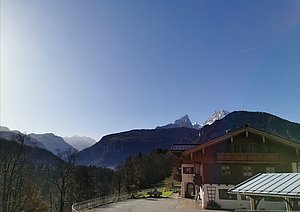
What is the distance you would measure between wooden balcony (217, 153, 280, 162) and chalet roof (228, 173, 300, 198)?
14.3 meters

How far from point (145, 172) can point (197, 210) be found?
60.4m

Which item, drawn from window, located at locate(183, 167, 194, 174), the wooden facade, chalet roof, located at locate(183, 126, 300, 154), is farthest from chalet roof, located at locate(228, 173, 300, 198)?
window, located at locate(183, 167, 194, 174)

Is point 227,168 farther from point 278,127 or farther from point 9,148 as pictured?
point 278,127

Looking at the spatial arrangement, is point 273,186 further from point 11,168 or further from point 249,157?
point 11,168

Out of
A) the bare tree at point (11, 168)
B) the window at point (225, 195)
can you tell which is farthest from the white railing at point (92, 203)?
the window at point (225, 195)

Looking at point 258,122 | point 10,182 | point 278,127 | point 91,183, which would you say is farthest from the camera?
point 258,122

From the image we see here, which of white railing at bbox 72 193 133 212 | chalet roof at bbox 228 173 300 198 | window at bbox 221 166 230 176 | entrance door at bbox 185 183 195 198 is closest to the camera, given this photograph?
chalet roof at bbox 228 173 300 198

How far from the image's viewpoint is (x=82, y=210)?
3103 cm

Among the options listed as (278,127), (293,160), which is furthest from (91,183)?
(278,127)

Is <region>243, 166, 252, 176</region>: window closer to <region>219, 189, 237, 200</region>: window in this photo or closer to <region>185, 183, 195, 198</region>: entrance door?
<region>219, 189, 237, 200</region>: window

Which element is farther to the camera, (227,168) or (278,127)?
(278,127)

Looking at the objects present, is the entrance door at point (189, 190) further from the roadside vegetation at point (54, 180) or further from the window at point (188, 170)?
the roadside vegetation at point (54, 180)

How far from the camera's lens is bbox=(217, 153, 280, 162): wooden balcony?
34.2 metres

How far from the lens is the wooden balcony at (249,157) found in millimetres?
34162
